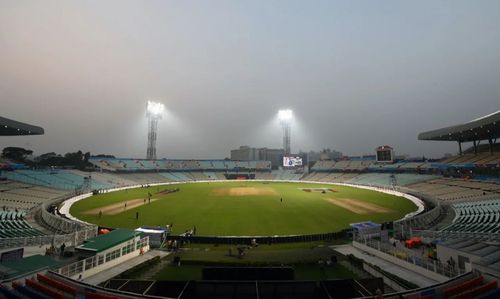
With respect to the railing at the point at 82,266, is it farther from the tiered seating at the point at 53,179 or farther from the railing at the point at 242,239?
the tiered seating at the point at 53,179

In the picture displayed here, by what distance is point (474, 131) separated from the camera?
4997cm

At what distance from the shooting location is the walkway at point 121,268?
12883mm

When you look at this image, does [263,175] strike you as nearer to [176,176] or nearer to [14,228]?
[176,176]

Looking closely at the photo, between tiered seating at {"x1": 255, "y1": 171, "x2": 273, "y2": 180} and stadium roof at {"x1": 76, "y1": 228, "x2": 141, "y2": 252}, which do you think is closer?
stadium roof at {"x1": 76, "y1": 228, "x2": 141, "y2": 252}

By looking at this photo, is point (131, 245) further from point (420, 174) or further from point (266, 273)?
point (420, 174)

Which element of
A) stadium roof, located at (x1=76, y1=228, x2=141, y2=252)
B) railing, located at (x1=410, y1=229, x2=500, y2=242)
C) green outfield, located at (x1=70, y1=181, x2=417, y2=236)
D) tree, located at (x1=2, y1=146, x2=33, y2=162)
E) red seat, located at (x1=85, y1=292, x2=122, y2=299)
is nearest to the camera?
red seat, located at (x1=85, y1=292, x2=122, y2=299)

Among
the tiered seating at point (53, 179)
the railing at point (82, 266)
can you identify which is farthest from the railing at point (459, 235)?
the tiered seating at point (53, 179)

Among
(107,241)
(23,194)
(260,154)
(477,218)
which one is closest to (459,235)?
(477,218)

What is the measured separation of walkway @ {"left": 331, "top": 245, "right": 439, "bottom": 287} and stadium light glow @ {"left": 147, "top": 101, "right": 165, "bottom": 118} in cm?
8176

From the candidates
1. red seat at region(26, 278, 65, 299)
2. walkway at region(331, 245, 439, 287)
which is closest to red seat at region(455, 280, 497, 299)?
walkway at region(331, 245, 439, 287)

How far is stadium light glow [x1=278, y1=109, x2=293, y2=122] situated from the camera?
100312 mm

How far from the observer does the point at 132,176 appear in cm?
8219

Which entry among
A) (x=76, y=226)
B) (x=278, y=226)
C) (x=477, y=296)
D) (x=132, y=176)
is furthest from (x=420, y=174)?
(x=132, y=176)

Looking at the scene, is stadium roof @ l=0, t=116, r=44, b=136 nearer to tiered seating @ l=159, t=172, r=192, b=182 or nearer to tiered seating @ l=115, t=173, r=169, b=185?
tiered seating @ l=115, t=173, r=169, b=185
